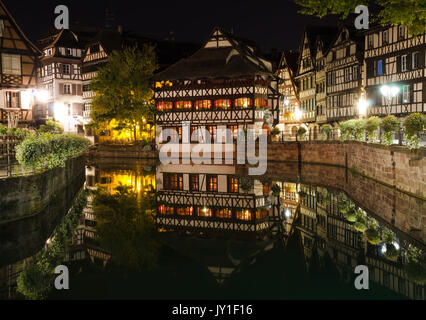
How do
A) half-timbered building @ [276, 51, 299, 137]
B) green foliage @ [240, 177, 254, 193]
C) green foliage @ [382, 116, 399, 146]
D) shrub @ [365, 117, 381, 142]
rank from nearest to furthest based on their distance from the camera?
green foliage @ [382, 116, 399, 146]
green foliage @ [240, 177, 254, 193]
shrub @ [365, 117, 381, 142]
half-timbered building @ [276, 51, 299, 137]

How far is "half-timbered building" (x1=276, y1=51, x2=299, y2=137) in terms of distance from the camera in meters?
60.2

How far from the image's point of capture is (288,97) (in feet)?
202

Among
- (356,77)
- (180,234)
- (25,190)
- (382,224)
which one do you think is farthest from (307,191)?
(356,77)

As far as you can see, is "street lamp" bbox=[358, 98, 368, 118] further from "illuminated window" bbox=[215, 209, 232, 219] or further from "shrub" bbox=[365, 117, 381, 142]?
"illuminated window" bbox=[215, 209, 232, 219]

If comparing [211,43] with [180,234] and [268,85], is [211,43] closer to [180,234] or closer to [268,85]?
[268,85]

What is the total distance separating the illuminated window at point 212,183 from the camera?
24.8 meters

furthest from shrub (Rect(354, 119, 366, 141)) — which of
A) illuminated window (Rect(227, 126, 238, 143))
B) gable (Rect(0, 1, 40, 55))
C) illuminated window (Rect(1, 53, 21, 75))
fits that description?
illuminated window (Rect(1, 53, 21, 75))

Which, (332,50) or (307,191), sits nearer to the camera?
(307,191)

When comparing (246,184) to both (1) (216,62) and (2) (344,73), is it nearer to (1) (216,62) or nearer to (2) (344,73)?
(1) (216,62)

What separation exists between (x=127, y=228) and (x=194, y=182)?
12.8 m

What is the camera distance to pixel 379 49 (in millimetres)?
40000

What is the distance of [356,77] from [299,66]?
1402 centimetres

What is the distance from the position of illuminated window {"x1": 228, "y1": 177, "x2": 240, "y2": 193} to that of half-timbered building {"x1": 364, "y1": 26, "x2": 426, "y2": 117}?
15605mm

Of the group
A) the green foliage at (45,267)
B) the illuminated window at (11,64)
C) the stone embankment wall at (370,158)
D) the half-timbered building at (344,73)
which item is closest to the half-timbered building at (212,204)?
the green foliage at (45,267)
